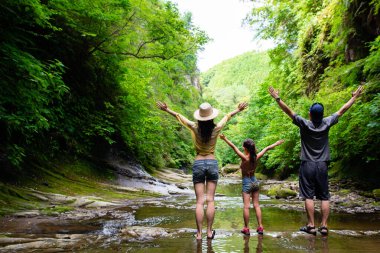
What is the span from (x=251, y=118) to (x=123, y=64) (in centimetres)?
2768

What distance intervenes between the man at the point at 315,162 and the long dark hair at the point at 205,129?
1.26 meters

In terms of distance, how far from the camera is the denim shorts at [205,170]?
207 inches

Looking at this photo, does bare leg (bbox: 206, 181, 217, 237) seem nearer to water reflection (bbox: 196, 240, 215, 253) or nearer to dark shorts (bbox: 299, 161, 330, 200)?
water reflection (bbox: 196, 240, 215, 253)

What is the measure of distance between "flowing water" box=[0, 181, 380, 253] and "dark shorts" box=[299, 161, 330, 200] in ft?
2.24

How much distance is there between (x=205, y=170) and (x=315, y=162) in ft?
6.13

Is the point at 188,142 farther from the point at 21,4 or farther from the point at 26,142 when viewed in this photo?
the point at 21,4

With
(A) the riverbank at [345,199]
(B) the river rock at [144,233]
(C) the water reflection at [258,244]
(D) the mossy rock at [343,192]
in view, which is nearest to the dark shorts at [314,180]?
(C) the water reflection at [258,244]

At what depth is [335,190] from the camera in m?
13.3

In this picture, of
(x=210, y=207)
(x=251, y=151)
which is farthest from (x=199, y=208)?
(x=251, y=151)

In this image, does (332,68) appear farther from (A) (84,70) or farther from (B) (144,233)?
(B) (144,233)

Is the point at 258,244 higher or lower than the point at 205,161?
lower

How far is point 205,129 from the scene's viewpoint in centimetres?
534

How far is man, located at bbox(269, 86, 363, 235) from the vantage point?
216 inches

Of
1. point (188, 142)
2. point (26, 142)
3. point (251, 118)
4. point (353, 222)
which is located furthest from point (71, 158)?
point (251, 118)
